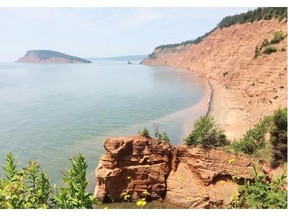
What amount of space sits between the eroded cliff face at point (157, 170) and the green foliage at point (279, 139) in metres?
1.43

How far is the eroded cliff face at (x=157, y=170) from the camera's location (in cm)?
1491

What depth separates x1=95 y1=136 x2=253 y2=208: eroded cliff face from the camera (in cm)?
1491

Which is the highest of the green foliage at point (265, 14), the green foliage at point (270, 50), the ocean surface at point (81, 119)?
the green foliage at point (265, 14)

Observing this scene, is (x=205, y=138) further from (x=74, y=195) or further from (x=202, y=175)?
(x=74, y=195)

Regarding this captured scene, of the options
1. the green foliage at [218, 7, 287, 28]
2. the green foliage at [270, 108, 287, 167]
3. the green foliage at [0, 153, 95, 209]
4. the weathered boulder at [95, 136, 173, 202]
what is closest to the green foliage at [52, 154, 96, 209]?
the green foliage at [0, 153, 95, 209]

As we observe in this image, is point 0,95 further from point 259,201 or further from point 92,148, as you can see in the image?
point 259,201

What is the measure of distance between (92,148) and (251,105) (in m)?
17.9

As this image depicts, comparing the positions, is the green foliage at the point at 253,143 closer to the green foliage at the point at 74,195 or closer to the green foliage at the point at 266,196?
the green foliage at the point at 266,196

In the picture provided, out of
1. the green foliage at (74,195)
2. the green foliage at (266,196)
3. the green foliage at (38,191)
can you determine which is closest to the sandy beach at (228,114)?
the green foliage at (266,196)

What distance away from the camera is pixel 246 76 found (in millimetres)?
42594

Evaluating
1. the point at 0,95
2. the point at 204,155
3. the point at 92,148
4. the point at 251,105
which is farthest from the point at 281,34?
the point at 0,95

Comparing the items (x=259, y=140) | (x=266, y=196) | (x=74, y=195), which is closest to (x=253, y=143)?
(x=259, y=140)

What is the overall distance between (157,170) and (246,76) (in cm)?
3033

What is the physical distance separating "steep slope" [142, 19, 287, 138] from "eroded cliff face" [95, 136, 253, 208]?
9.97 metres
